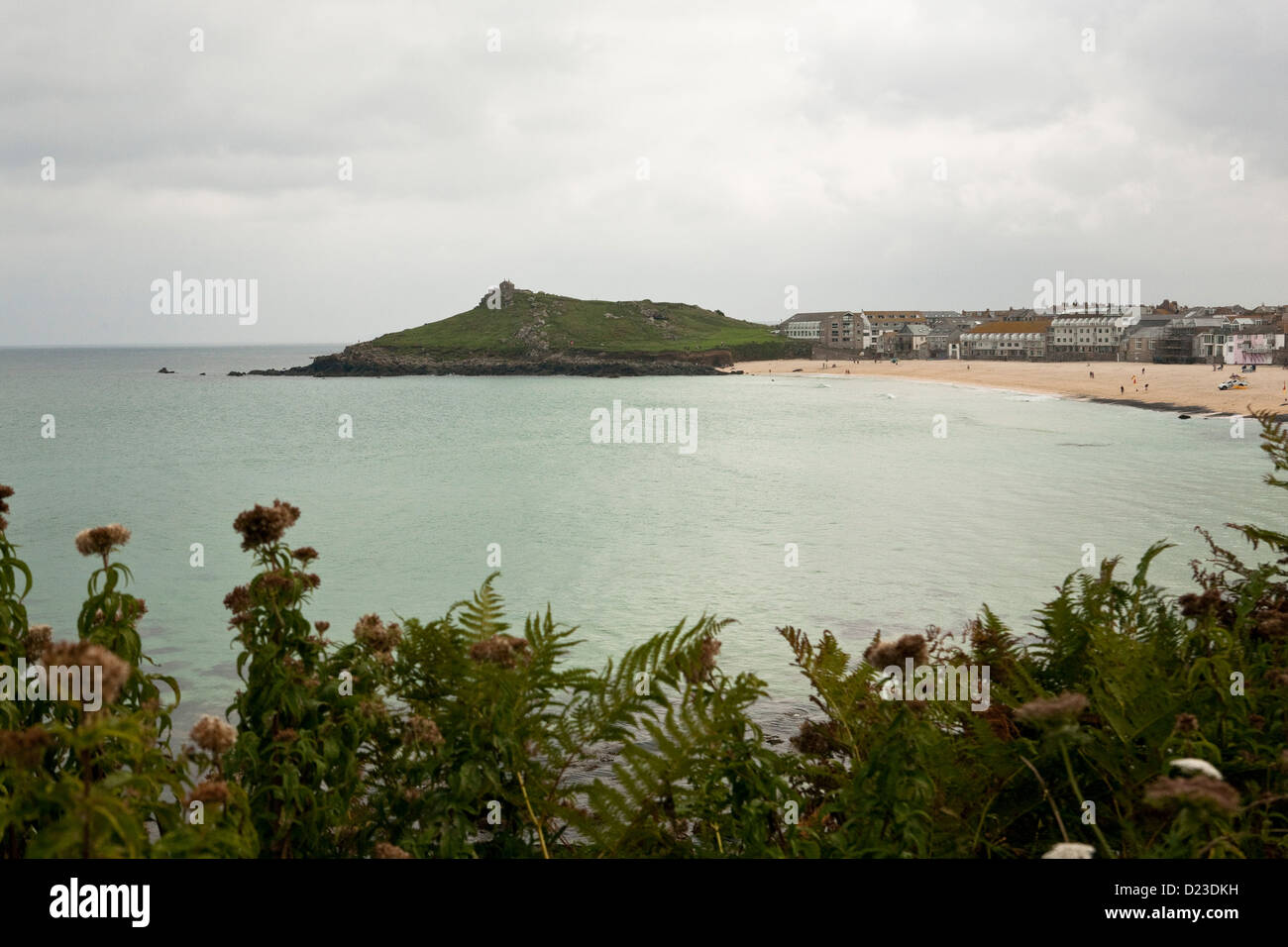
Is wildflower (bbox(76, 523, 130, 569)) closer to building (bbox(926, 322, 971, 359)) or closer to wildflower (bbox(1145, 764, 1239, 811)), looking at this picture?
wildflower (bbox(1145, 764, 1239, 811))

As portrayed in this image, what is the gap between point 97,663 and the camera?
1603 mm

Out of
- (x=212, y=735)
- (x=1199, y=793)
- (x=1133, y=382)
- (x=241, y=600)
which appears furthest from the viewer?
(x=1133, y=382)

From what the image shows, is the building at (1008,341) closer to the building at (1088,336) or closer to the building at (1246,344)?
the building at (1088,336)

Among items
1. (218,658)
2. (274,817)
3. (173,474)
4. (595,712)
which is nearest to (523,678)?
(595,712)

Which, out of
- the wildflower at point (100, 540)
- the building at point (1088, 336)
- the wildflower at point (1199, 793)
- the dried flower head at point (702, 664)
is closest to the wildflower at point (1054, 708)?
the wildflower at point (1199, 793)

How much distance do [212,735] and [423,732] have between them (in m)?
0.74

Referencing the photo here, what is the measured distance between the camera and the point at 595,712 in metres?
A: 3.08

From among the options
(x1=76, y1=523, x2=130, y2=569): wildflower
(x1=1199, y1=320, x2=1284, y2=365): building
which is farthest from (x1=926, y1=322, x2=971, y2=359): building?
(x1=76, y1=523, x2=130, y2=569): wildflower

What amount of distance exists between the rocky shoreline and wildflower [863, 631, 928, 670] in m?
156

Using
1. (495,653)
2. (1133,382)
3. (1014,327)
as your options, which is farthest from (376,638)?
(1014,327)

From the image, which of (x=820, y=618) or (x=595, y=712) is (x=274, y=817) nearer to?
(x=595, y=712)

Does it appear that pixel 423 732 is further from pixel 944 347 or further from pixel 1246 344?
pixel 944 347

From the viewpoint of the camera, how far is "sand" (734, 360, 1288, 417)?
68.5 m
